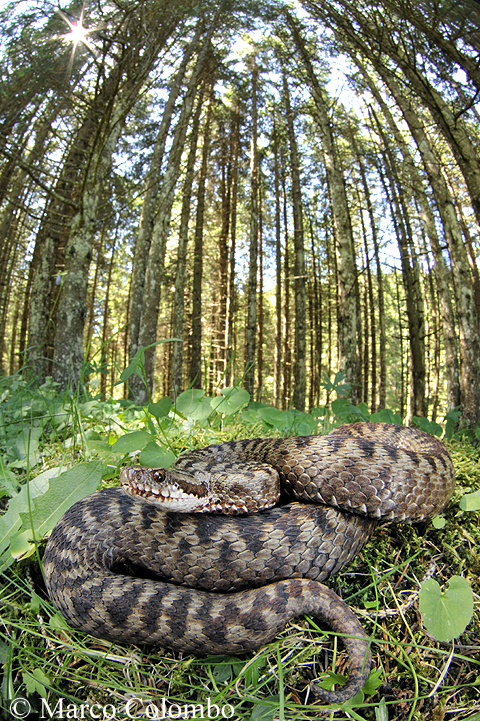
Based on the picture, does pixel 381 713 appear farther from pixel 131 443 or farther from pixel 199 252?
pixel 199 252

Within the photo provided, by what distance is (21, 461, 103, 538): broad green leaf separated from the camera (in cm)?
200

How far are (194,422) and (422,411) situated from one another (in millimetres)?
13753

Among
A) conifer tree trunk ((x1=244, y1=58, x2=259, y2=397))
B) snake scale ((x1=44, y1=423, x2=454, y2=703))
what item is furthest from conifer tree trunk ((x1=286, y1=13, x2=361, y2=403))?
snake scale ((x1=44, y1=423, x2=454, y2=703))

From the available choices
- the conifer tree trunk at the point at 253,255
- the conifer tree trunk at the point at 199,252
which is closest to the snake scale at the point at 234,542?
the conifer tree trunk at the point at 253,255

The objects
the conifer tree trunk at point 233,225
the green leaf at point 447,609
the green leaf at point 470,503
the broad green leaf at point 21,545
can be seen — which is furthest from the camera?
the conifer tree trunk at point 233,225

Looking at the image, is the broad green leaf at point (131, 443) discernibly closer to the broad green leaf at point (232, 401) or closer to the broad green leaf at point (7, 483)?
the broad green leaf at point (7, 483)

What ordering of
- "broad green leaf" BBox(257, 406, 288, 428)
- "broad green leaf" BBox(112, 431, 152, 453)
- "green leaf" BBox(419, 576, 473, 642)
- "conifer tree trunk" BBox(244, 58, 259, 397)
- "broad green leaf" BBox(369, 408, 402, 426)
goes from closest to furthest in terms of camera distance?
"green leaf" BBox(419, 576, 473, 642) < "broad green leaf" BBox(112, 431, 152, 453) < "broad green leaf" BBox(257, 406, 288, 428) < "broad green leaf" BBox(369, 408, 402, 426) < "conifer tree trunk" BBox(244, 58, 259, 397)

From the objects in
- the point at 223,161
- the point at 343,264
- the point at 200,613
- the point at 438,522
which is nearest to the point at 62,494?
the point at 200,613

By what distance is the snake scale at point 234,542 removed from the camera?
66.9 inches

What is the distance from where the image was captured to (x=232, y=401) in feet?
11.7

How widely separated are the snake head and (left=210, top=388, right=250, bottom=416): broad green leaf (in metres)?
1.07

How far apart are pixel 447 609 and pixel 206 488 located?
126 centimetres

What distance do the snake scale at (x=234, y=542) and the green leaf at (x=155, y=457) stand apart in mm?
141

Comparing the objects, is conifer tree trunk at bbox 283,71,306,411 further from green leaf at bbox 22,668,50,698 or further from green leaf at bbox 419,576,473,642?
green leaf at bbox 22,668,50,698
